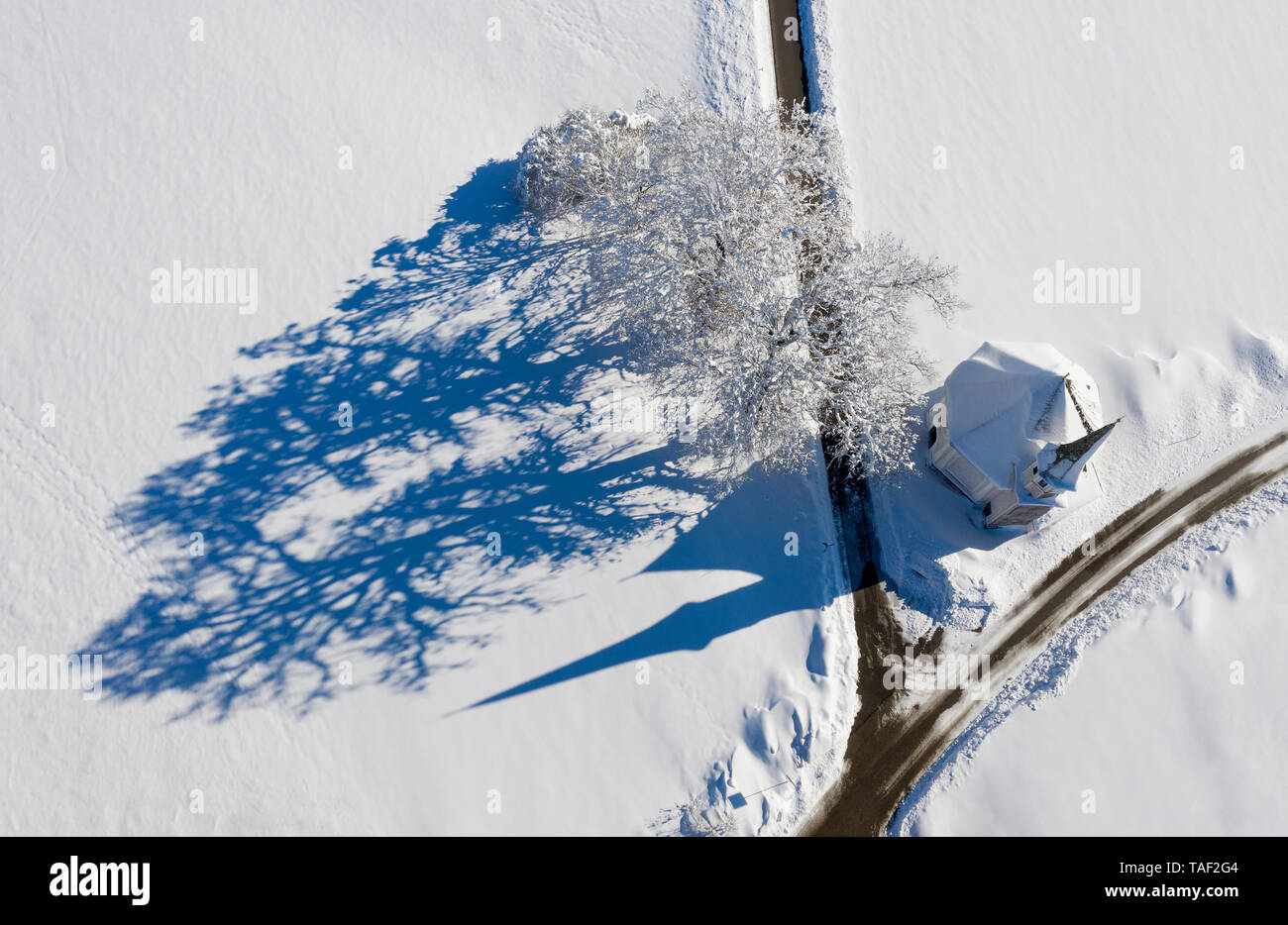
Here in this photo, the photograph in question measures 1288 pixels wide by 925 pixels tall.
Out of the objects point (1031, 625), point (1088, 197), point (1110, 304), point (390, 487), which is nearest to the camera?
point (1031, 625)

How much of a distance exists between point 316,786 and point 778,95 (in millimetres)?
30705

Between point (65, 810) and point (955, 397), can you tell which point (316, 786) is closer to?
point (65, 810)

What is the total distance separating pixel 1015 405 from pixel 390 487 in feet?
64.0

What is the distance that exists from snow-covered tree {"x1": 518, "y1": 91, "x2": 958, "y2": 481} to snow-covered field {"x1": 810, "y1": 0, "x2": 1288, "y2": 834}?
154 inches

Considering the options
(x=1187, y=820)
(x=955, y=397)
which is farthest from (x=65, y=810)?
(x=1187, y=820)

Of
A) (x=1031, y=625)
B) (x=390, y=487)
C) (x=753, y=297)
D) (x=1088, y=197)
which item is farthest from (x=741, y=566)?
(x=1088, y=197)

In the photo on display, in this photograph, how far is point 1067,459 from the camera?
19.3 metres

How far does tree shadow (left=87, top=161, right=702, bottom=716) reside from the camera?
23469mm

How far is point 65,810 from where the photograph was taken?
22.3m

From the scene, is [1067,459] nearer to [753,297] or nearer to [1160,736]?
[753,297]

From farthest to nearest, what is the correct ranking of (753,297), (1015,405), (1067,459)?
1. (753,297)
2. (1015,405)
3. (1067,459)

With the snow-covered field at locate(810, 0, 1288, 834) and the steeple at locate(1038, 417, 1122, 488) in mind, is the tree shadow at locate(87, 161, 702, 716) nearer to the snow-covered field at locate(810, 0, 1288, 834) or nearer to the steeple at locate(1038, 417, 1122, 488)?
the steeple at locate(1038, 417, 1122, 488)

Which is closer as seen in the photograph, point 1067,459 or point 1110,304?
point 1067,459

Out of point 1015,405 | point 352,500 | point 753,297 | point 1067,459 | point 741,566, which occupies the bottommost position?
point 741,566
